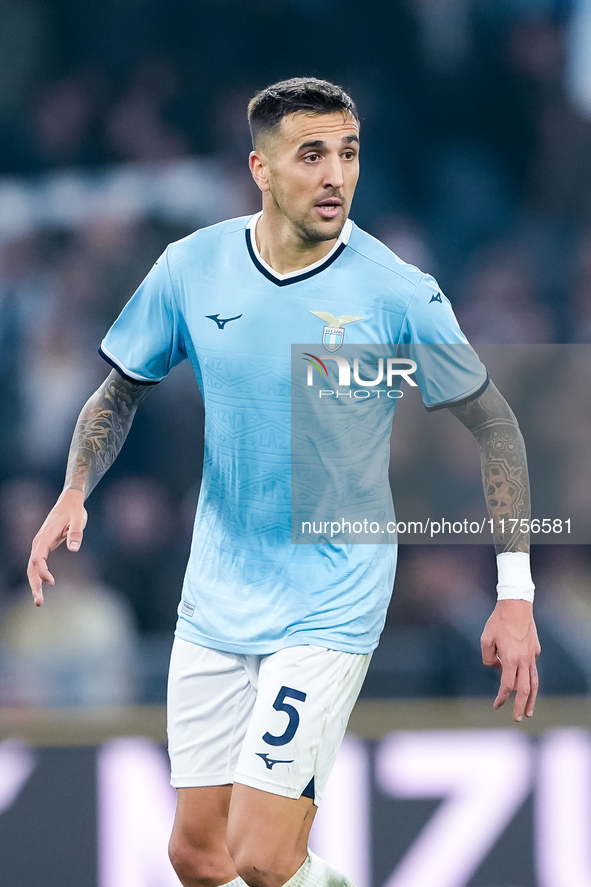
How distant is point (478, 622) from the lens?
489 centimetres

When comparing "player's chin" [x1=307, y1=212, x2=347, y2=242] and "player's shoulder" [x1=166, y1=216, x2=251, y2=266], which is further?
"player's shoulder" [x1=166, y1=216, x2=251, y2=266]

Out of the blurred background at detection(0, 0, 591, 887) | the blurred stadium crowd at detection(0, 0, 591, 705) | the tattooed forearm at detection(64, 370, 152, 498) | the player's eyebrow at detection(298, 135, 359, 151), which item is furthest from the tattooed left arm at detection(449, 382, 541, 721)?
the blurred stadium crowd at detection(0, 0, 591, 705)

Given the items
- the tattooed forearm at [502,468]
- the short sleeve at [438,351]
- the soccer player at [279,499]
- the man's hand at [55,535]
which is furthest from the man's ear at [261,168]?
the man's hand at [55,535]

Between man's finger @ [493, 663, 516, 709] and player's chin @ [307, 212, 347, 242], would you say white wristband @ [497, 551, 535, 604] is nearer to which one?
man's finger @ [493, 663, 516, 709]

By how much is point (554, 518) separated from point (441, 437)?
77 centimetres

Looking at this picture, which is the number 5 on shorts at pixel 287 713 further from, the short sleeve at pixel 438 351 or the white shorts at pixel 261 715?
the short sleeve at pixel 438 351

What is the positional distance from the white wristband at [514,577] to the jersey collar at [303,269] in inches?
32.7

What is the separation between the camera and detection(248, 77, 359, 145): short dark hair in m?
2.75

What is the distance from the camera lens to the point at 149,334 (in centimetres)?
303

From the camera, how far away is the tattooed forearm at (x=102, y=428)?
2.99 meters

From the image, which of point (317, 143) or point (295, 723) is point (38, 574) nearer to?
point (295, 723)

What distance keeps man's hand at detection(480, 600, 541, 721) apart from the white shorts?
33 centimetres

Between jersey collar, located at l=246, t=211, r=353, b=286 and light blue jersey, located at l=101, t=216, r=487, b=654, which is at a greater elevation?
jersey collar, located at l=246, t=211, r=353, b=286

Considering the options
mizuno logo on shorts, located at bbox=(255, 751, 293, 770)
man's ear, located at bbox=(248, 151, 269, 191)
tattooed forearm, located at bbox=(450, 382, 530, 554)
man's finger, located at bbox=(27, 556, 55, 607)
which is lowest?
mizuno logo on shorts, located at bbox=(255, 751, 293, 770)
